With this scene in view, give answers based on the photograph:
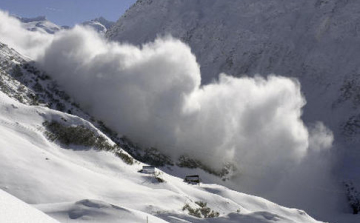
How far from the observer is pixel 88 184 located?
1608cm

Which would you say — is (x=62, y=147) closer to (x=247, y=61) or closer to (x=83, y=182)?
(x=83, y=182)

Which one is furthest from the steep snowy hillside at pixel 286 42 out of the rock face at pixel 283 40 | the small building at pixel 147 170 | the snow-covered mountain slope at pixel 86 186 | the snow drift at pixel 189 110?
the snow-covered mountain slope at pixel 86 186

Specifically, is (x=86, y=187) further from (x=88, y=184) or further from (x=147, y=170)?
(x=147, y=170)

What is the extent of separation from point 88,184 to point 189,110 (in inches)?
1195

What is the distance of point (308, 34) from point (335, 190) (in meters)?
29.0

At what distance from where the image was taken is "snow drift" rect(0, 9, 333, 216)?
43562mm

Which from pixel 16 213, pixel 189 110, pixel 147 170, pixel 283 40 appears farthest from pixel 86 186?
pixel 283 40

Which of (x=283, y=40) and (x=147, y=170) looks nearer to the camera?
(x=147, y=170)

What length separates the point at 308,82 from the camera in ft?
187

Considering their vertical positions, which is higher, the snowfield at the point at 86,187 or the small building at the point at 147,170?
the small building at the point at 147,170

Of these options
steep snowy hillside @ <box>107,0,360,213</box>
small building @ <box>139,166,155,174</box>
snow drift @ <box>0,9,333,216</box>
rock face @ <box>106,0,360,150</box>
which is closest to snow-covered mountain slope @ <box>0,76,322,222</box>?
small building @ <box>139,166,155,174</box>

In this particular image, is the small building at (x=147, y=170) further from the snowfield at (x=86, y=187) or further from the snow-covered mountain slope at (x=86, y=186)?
the snowfield at (x=86, y=187)

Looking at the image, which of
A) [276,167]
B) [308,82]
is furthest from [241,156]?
[308,82]

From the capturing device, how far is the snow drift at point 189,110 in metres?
43.6
